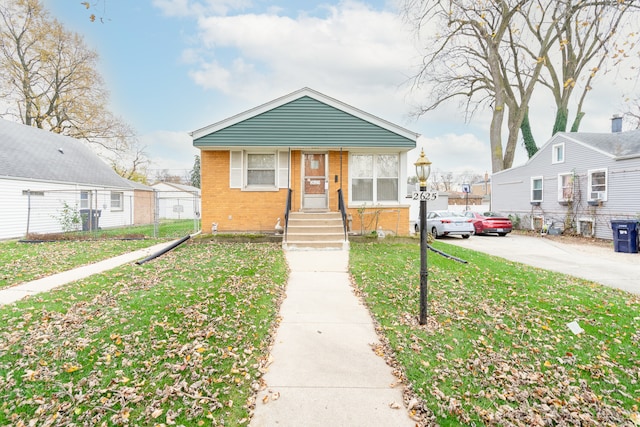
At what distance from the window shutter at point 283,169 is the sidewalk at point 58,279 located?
16.0 feet

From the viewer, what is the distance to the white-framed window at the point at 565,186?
15.8m

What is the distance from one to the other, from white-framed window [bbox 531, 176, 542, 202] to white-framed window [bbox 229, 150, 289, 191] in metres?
15.7

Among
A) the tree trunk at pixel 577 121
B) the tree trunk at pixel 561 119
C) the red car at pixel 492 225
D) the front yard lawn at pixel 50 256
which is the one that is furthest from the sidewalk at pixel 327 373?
the tree trunk at pixel 577 121

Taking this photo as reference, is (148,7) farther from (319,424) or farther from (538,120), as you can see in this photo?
(538,120)

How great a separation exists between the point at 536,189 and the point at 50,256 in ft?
74.1

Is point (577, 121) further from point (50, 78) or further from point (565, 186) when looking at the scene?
point (50, 78)

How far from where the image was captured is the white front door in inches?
439

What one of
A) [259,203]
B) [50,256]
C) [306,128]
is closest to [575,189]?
[306,128]

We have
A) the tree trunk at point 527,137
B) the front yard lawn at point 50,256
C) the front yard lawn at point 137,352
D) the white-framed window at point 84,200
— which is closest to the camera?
the front yard lawn at point 137,352

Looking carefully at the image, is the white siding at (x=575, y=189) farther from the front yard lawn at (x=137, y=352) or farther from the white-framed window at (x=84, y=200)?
the white-framed window at (x=84, y=200)

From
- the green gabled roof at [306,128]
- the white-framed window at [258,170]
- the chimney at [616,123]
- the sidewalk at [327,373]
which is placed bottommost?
the sidewalk at [327,373]

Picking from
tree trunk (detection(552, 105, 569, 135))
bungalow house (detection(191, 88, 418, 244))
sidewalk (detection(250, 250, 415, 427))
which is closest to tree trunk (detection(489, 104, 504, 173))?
tree trunk (detection(552, 105, 569, 135))

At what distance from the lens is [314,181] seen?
36.8ft

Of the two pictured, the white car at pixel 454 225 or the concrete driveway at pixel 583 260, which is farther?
the white car at pixel 454 225
